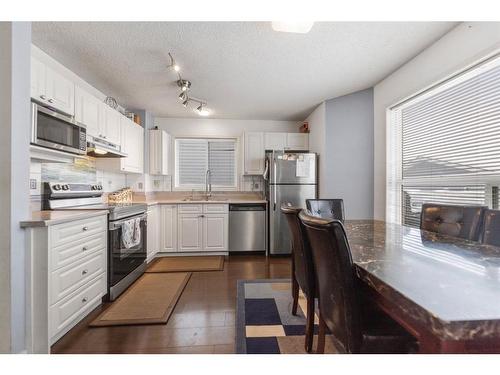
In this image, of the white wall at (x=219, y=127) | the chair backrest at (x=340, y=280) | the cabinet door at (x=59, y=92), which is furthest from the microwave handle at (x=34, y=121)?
the white wall at (x=219, y=127)

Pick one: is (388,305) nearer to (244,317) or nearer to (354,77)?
(244,317)

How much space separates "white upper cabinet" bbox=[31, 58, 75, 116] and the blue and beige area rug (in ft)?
7.79

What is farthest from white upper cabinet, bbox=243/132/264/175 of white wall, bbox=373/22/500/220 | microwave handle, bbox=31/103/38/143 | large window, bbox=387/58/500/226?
microwave handle, bbox=31/103/38/143

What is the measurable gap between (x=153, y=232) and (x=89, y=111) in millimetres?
1806

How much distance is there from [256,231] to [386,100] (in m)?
2.63

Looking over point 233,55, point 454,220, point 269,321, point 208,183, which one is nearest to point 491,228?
point 454,220

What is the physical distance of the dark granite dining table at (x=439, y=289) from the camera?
55 cm

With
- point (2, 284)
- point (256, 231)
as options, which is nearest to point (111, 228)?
point (2, 284)

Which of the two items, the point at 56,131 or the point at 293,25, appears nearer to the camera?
the point at 293,25

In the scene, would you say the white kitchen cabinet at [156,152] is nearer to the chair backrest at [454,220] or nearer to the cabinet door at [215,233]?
the cabinet door at [215,233]

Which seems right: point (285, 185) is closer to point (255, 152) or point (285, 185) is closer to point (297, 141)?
point (255, 152)

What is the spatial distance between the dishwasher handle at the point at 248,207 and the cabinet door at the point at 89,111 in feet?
6.86

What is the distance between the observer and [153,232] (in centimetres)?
343
